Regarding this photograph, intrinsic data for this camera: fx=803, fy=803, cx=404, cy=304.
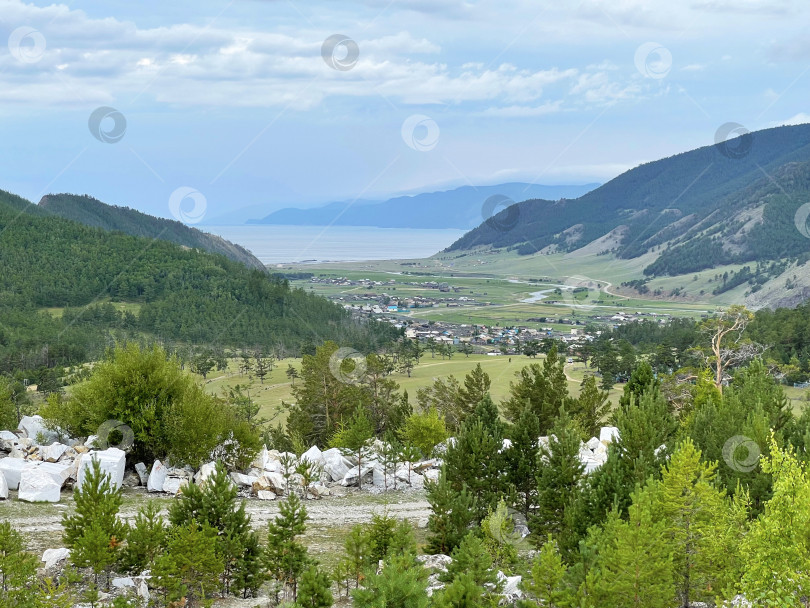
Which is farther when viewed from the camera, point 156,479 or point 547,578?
point 156,479

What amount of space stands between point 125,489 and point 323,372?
24.0 metres

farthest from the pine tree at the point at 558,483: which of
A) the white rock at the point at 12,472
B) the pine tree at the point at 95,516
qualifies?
the white rock at the point at 12,472

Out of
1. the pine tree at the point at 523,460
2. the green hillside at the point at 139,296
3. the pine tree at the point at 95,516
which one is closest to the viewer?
the pine tree at the point at 95,516

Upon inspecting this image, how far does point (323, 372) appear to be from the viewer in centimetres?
5525

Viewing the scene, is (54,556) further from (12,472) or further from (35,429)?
(35,429)

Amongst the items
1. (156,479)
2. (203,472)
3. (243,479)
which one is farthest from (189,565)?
(243,479)

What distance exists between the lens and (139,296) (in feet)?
494

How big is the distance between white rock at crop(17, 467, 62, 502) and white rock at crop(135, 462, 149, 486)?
377cm

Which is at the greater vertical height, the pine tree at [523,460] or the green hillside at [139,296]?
the green hillside at [139,296]

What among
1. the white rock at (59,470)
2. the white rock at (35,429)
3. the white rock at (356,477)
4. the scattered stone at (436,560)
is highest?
the white rock at (35,429)

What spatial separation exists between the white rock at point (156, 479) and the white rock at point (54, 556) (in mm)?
9578

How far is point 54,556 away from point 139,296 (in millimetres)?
134525

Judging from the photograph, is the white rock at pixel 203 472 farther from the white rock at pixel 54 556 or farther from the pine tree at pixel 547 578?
the pine tree at pixel 547 578

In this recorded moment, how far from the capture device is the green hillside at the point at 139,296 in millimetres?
132875
